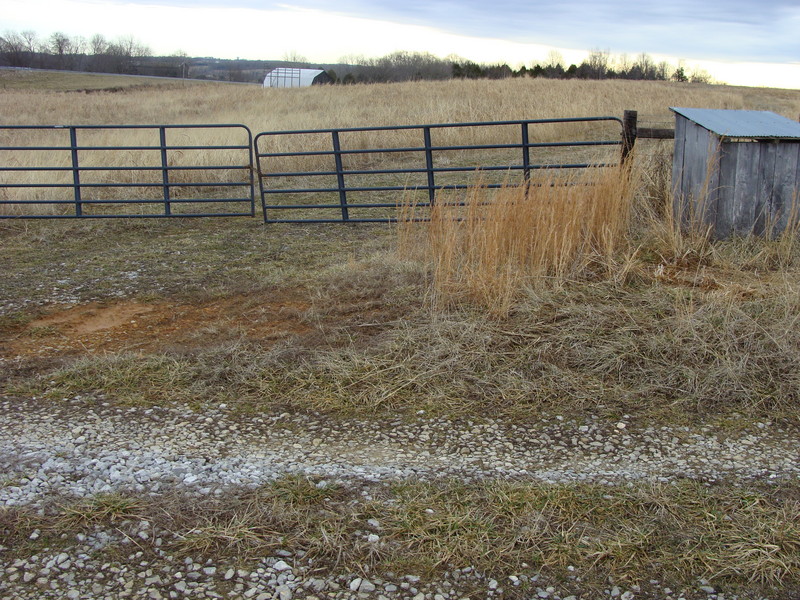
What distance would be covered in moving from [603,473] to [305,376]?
83.6 inches

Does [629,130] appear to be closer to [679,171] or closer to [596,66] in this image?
[679,171]

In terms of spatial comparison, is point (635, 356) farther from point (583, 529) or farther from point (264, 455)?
point (264, 455)

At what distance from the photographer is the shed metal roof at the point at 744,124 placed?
6801mm

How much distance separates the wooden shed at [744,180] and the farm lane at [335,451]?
3.39 metres

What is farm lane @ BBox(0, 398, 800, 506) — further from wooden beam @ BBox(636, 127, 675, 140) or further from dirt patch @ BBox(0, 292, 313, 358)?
wooden beam @ BBox(636, 127, 675, 140)

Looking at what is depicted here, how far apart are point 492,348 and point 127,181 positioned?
9.82m

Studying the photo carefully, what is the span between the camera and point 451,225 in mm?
6320

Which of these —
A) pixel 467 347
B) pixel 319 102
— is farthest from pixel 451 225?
pixel 319 102

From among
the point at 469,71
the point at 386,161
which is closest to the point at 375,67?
the point at 469,71

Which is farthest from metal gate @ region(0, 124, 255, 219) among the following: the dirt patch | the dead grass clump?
the dead grass clump

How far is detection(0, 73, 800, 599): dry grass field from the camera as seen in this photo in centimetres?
319

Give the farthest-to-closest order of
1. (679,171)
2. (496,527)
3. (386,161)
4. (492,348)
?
(386,161) → (679,171) → (492,348) → (496,527)

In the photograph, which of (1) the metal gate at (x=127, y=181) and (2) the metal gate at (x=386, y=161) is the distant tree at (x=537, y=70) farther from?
(1) the metal gate at (x=127, y=181)

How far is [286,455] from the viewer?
13.1ft
